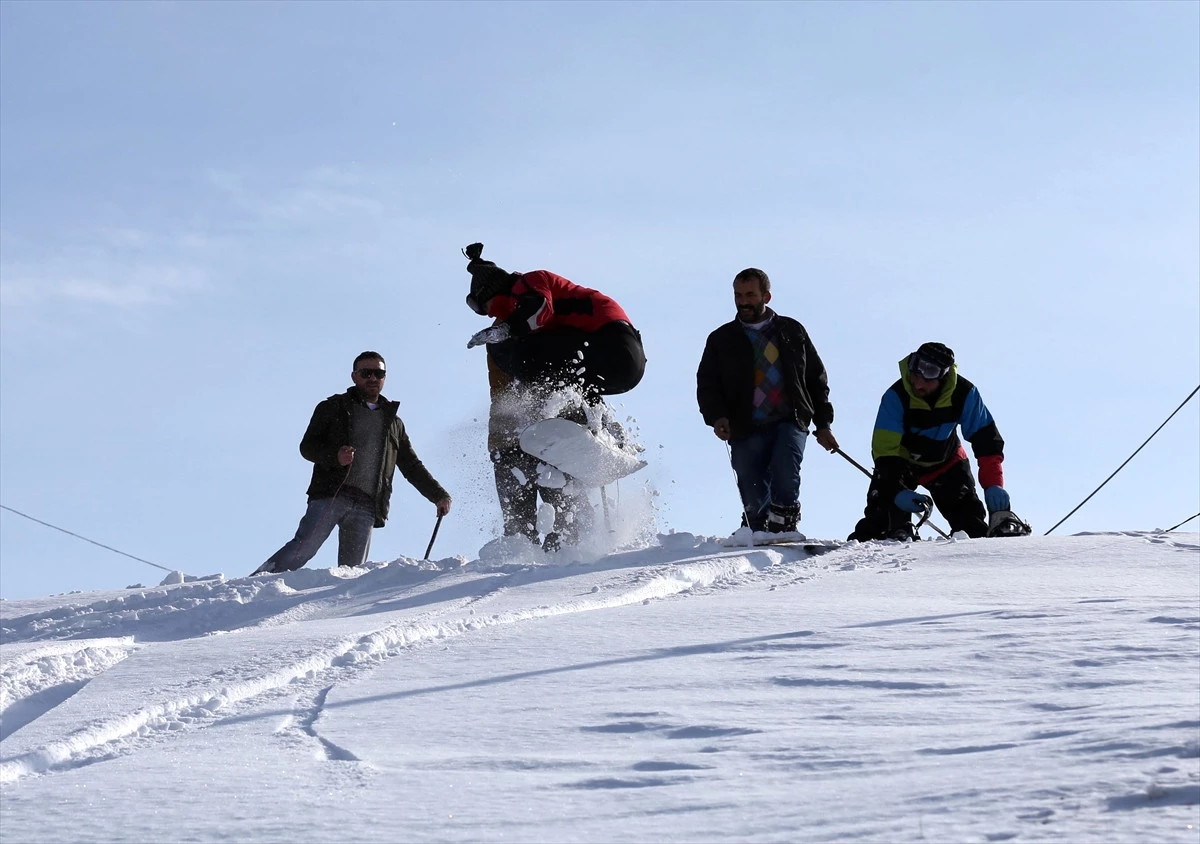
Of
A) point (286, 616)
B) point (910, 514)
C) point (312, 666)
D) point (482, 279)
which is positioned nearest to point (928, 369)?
point (910, 514)

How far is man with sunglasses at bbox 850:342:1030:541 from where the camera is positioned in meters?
7.54

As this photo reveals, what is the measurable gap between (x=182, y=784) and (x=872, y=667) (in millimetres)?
1772

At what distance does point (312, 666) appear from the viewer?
441cm

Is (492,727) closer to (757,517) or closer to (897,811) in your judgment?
(897,811)

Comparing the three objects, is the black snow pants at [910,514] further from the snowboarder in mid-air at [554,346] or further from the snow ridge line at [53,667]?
the snow ridge line at [53,667]

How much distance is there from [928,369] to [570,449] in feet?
6.54

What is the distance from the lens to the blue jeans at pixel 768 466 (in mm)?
7668

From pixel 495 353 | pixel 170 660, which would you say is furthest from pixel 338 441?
pixel 170 660

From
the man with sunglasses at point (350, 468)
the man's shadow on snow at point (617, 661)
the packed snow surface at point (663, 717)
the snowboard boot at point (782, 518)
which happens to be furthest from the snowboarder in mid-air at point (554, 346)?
the man's shadow on snow at point (617, 661)

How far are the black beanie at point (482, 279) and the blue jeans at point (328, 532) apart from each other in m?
1.74

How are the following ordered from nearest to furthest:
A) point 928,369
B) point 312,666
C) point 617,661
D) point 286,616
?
1. point 617,661
2. point 312,666
3. point 286,616
4. point 928,369

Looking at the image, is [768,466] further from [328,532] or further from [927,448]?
[328,532]

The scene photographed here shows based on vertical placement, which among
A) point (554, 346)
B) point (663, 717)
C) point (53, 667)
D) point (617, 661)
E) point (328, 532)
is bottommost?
point (663, 717)

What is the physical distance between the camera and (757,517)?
25.2 ft
